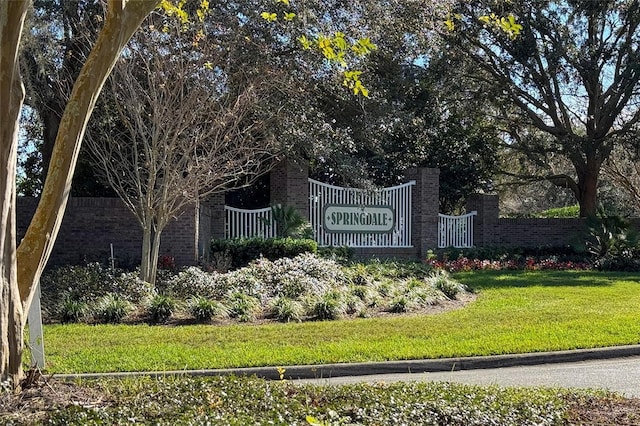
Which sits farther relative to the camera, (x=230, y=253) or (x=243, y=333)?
(x=230, y=253)

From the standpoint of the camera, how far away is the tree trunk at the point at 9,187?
5645mm

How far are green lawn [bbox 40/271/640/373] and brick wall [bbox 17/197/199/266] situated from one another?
17.5 ft

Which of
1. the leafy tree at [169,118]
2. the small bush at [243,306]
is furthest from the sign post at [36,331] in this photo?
the leafy tree at [169,118]

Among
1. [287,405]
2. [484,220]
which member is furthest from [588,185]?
[287,405]

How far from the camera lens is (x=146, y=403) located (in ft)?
18.3

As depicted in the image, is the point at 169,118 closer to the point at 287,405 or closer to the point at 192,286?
the point at 192,286

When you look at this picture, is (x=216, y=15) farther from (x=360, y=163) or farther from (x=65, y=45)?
(x=360, y=163)

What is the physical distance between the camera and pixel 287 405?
5.64m

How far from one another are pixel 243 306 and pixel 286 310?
2.45 ft

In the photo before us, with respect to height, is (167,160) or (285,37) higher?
(285,37)

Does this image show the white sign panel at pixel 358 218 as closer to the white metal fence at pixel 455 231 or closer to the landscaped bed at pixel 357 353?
the landscaped bed at pixel 357 353

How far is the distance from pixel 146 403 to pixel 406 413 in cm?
194

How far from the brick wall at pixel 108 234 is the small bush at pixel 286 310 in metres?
4.42

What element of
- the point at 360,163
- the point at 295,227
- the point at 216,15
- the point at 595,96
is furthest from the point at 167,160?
the point at 595,96
